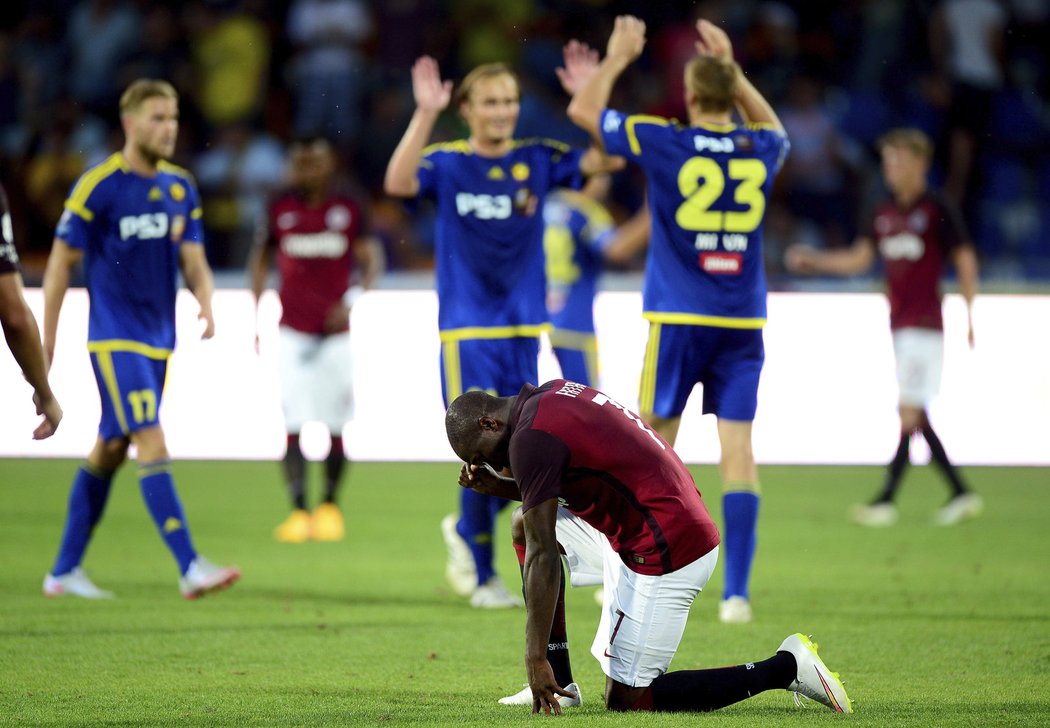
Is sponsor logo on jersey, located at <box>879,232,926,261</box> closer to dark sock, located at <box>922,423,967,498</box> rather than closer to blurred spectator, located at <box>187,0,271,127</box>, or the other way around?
dark sock, located at <box>922,423,967,498</box>

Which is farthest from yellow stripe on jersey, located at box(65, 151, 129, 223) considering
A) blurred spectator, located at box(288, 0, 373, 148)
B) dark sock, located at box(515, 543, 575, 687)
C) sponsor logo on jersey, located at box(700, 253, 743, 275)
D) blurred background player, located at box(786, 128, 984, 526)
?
blurred spectator, located at box(288, 0, 373, 148)

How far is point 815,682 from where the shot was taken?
5.22m

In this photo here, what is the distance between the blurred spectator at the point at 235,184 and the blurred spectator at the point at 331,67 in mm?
571

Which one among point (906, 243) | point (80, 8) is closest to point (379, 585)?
point (906, 243)

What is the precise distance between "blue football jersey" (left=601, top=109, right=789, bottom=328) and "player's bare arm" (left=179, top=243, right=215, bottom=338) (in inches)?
88.9

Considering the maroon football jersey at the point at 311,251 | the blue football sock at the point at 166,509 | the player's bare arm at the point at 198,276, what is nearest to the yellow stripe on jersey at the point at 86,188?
the player's bare arm at the point at 198,276

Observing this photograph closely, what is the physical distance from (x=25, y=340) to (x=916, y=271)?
7.64 metres

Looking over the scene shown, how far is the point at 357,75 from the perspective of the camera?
1752cm

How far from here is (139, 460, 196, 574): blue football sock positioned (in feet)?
25.4

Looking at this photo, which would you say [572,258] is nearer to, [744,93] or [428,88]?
[428,88]

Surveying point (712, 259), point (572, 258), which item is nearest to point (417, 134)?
point (712, 259)

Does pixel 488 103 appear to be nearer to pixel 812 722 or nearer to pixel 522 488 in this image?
pixel 522 488

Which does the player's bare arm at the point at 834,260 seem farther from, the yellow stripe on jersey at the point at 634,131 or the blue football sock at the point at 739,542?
the blue football sock at the point at 739,542

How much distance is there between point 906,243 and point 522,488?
7305mm
